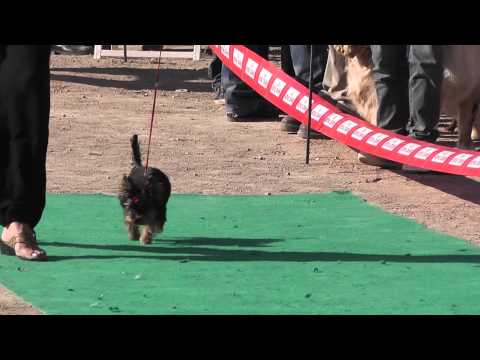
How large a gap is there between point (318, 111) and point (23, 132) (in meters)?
4.17

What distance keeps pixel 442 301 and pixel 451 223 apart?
214 cm

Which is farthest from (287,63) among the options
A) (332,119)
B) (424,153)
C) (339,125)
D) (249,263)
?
(249,263)

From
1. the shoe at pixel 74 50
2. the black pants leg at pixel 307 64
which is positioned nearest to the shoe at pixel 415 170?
the black pants leg at pixel 307 64

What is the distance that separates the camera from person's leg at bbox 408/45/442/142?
11.0m

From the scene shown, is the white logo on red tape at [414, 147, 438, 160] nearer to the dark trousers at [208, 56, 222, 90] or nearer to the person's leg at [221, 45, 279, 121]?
the person's leg at [221, 45, 279, 121]

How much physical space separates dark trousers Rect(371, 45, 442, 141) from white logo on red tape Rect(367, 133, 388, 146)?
286 mm

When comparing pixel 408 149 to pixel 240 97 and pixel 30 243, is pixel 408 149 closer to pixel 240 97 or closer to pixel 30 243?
pixel 240 97

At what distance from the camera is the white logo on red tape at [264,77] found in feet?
40.6

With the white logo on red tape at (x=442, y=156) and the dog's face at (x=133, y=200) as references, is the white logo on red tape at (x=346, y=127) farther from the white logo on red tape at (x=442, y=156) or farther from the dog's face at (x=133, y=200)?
the dog's face at (x=133, y=200)

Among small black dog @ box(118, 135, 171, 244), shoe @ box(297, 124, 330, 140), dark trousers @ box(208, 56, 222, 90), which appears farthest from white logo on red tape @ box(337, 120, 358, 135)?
dark trousers @ box(208, 56, 222, 90)

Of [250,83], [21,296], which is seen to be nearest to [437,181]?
[250,83]
